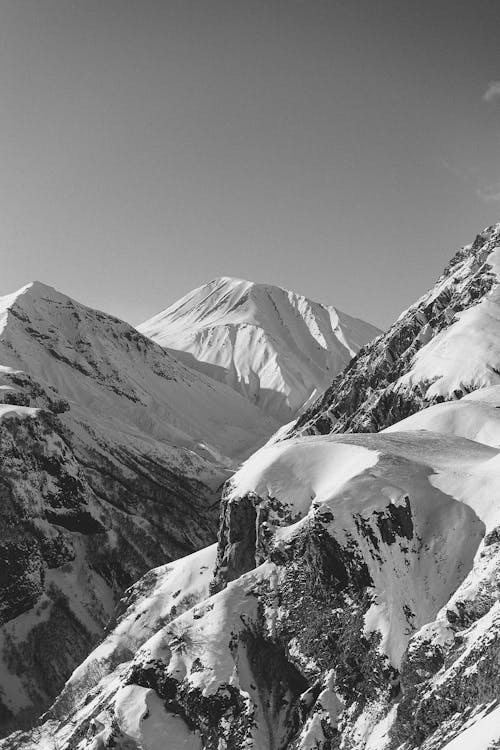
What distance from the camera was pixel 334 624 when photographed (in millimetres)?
72562

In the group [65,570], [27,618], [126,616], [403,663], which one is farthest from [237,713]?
[65,570]

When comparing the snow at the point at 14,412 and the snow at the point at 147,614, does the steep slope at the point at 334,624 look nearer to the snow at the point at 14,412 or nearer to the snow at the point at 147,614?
the snow at the point at 147,614

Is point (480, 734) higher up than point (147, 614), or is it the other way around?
point (147, 614)

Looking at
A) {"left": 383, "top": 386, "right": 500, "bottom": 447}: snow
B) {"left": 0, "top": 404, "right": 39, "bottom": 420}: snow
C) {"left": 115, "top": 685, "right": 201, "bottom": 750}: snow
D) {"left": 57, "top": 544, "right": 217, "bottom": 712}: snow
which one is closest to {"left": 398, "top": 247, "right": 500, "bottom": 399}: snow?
{"left": 383, "top": 386, "right": 500, "bottom": 447}: snow

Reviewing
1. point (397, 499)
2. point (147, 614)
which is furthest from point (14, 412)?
point (397, 499)

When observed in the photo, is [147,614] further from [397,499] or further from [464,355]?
[464,355]

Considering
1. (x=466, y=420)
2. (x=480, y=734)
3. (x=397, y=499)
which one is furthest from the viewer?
(x=466, y=420)

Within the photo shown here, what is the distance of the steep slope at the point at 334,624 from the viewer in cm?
6131

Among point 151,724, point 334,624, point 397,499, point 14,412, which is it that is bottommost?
point 334,624

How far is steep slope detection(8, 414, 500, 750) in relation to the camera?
6131 cm

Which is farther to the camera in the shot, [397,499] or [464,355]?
[464,355]

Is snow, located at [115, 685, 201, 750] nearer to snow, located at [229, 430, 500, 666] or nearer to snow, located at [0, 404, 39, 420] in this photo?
snow, located at [229, 430, 500, 666]

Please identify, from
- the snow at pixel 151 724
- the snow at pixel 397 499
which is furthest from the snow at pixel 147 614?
the snow at pixel 151 724

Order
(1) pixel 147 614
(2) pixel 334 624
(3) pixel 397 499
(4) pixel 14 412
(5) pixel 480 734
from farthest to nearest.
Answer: (4) pixel 14 412
(1) pixel 147 614
(3) pixel 397 499
(2) pixel 334 624
(5) pixel 480 734
